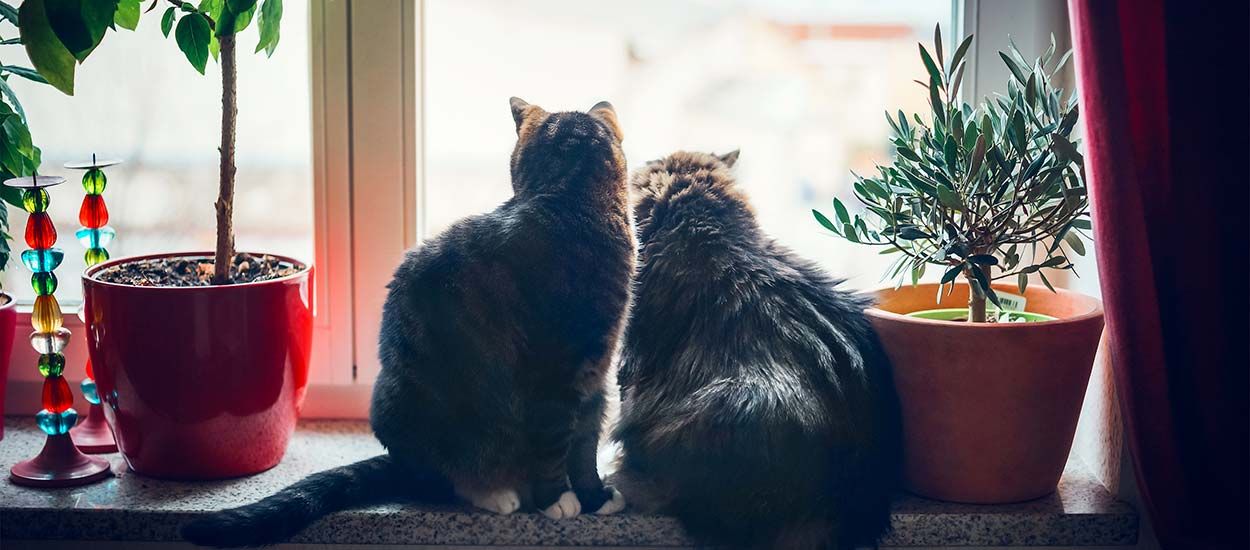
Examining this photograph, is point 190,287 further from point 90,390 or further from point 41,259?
point 90,390

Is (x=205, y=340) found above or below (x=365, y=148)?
below

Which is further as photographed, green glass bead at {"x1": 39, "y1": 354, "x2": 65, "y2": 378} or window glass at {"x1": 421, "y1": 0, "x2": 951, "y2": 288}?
window glass at {"x1": 421, "y1": 0, "x2": 951, "y2": 288}

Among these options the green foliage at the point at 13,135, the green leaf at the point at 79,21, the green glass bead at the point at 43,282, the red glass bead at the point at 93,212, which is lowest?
the green glass bead at the point at 43,282

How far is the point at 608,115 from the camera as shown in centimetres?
138

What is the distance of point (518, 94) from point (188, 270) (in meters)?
0.53

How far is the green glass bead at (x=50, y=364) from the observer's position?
1.43 m

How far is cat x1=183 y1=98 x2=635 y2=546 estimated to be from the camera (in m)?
Result: 1.26

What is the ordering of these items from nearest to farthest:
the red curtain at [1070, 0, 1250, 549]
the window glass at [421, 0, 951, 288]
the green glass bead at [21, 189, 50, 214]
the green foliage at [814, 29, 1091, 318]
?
the red curtain at [1070, 0, 1250, 549] < the green foliage at [814, 29, 1091, 318] < the green glass bead at [21, 189, 50, 214] < the window glass at [421, 0, 951, 288]

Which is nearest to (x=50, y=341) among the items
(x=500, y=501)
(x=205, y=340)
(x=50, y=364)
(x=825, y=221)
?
(x=50, y=364)

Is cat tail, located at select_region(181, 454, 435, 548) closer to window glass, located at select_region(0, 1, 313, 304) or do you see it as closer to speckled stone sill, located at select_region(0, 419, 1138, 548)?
speckled stone sill, located at select_region(0, 419, 1138, 548)

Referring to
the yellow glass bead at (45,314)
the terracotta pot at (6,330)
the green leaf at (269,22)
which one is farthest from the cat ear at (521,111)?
the terracotta pot at (6,330)

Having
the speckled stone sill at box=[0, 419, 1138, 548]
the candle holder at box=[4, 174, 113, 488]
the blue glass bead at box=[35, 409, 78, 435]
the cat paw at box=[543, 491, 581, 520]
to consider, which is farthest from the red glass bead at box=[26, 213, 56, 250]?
the cat paw at box=[543, 491, 581, 520]

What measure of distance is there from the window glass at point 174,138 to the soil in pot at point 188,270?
0.13 m

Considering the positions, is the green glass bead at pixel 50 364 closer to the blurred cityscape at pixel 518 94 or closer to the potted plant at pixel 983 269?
the blurred cityscape at pixel 518 94
